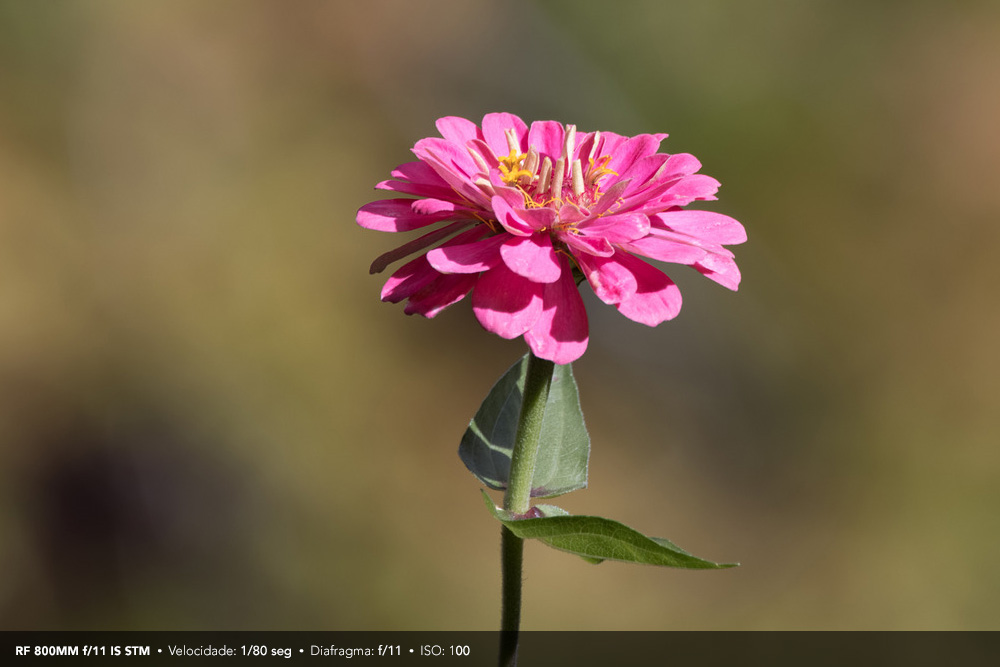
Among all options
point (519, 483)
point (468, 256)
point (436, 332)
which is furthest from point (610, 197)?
point (436, 332)

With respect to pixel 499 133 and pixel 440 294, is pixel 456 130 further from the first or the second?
pixel 440 294

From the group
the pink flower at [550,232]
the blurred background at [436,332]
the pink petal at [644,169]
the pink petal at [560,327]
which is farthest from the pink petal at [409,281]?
the blurred background at [436,332]

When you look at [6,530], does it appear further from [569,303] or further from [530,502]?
[569,303]

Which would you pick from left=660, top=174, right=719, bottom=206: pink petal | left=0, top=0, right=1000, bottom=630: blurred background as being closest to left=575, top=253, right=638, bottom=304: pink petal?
left=660, top=174, right=719, bottom=206: pink petal

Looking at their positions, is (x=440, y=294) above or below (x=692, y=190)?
below

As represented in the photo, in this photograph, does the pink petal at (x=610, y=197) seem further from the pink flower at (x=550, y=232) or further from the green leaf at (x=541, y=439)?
the green leaf at (x=541, y=439)

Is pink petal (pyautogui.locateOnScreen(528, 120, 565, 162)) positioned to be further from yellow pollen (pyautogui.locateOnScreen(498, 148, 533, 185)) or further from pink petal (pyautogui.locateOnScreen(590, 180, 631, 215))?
pink petal (pyautogui.locateOnScreen(590, 180, 631, 215))

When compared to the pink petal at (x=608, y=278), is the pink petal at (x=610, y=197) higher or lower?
higher
